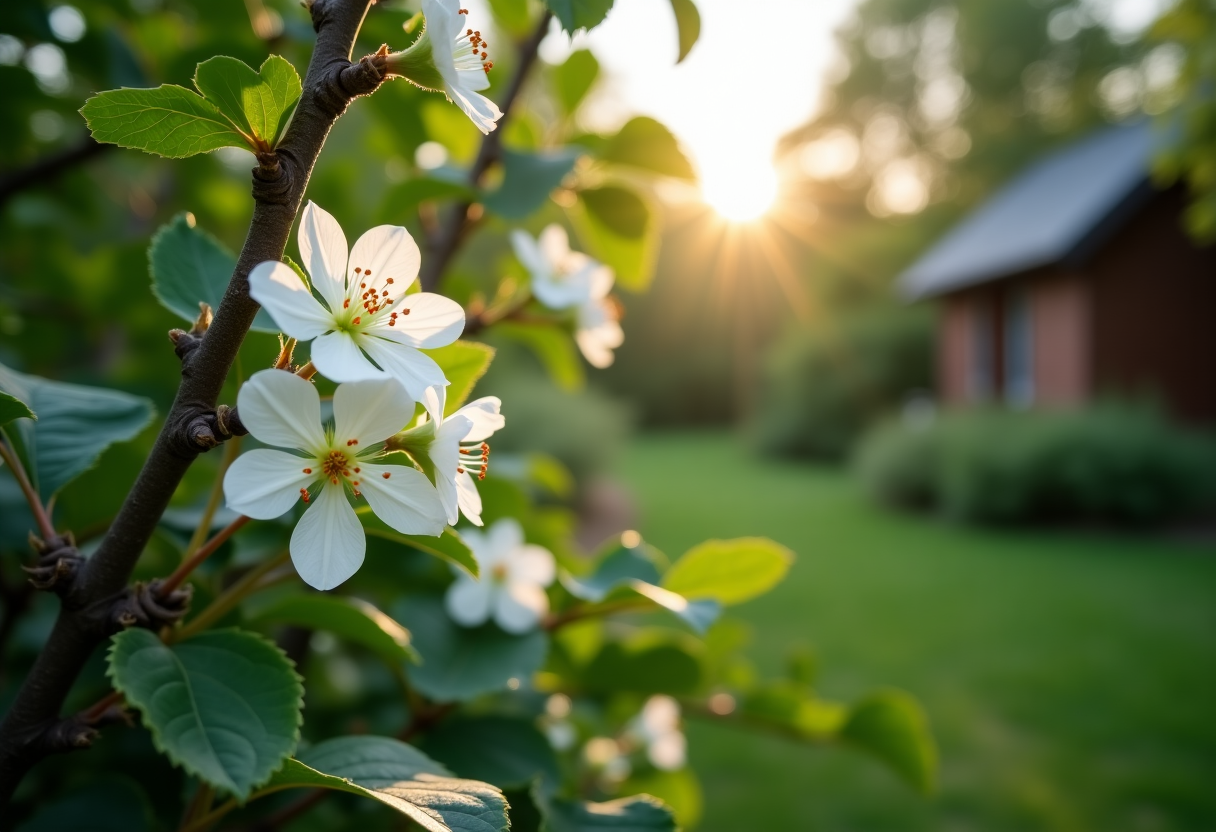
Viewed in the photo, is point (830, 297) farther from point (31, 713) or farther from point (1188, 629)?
point (31, 713)

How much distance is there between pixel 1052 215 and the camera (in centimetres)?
1180

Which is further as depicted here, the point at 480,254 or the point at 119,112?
the point at 480,254

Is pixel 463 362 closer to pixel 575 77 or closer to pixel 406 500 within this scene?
pixel 406 500

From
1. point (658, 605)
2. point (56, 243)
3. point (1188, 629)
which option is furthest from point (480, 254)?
point (658, 605)

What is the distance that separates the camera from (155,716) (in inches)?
24.4

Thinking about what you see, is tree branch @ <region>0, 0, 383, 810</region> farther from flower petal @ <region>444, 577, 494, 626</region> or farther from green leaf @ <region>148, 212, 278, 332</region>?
flower petal @ <region>444, 577, 494, 626</region>

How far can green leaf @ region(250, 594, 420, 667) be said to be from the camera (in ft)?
2.66

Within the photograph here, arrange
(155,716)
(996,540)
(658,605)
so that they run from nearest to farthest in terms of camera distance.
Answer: (155,716)
(658,605)
(996,540)

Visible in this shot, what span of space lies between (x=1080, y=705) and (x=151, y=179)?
5187 mm

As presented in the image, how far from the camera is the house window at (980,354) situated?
13438 millimetres

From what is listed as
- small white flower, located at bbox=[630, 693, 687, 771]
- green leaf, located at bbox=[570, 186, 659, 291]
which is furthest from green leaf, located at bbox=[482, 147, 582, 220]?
small white flower, located at bbox=[630, 693, 687, 771]

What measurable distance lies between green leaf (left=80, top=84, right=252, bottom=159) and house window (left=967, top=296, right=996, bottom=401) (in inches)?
550

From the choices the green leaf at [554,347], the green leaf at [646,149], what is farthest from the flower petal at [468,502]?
Result: the green leaf at [646,149]

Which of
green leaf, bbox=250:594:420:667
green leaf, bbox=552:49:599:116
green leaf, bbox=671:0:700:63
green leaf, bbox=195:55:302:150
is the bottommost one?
green leaf, bbox=250:594:420:667
